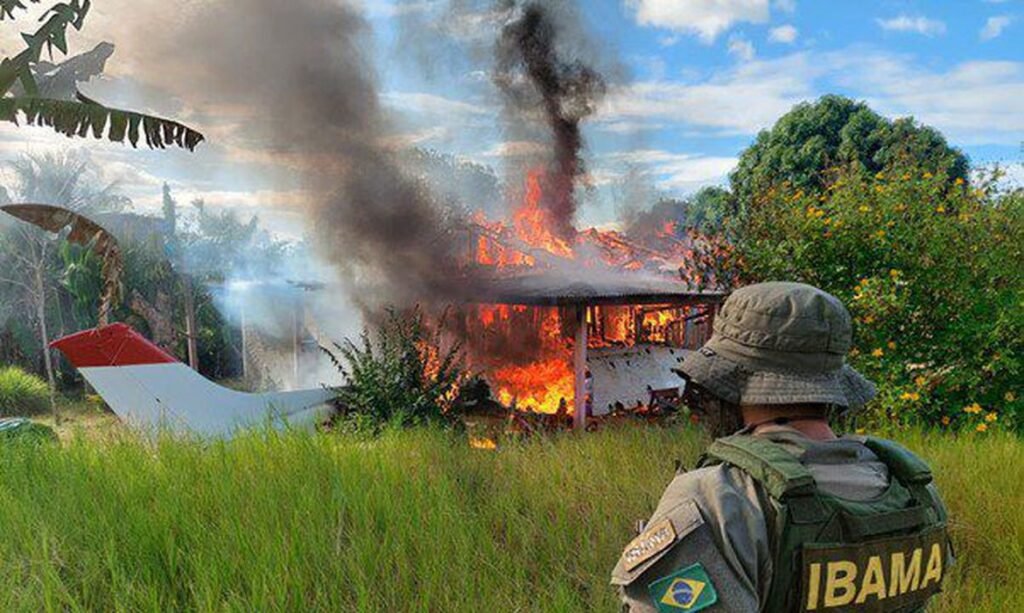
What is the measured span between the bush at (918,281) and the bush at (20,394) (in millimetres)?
20300

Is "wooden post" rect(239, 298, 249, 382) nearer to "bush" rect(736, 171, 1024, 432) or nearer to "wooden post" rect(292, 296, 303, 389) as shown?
"wooden post" rect(292, 296, 303, 389)

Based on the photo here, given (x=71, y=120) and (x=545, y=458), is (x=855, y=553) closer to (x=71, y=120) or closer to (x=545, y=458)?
(x=545, y=458)

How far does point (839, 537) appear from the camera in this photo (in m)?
1.41

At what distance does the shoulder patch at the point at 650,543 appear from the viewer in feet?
4.31

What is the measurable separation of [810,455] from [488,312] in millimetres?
12120

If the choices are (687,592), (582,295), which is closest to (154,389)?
(582,295)

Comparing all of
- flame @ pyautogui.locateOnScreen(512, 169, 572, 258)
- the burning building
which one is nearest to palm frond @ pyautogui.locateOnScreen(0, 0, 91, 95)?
the burning building

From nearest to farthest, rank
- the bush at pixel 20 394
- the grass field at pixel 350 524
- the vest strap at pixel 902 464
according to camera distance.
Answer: the vest strap at pixel 902 464, the grass field at pixel 350 524, the bush at pixel 20 394

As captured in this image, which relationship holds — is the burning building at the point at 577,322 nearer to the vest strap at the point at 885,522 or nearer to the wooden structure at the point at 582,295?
the wooden structure at the point at 582,295

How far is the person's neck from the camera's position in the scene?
4.94 feet

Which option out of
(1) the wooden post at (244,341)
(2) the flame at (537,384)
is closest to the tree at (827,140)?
(2) the flame at (537,384)

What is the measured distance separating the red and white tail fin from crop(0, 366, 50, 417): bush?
37.2 feet

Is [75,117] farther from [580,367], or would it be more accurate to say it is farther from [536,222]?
[536,222]

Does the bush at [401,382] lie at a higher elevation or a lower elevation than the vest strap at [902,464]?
lower
